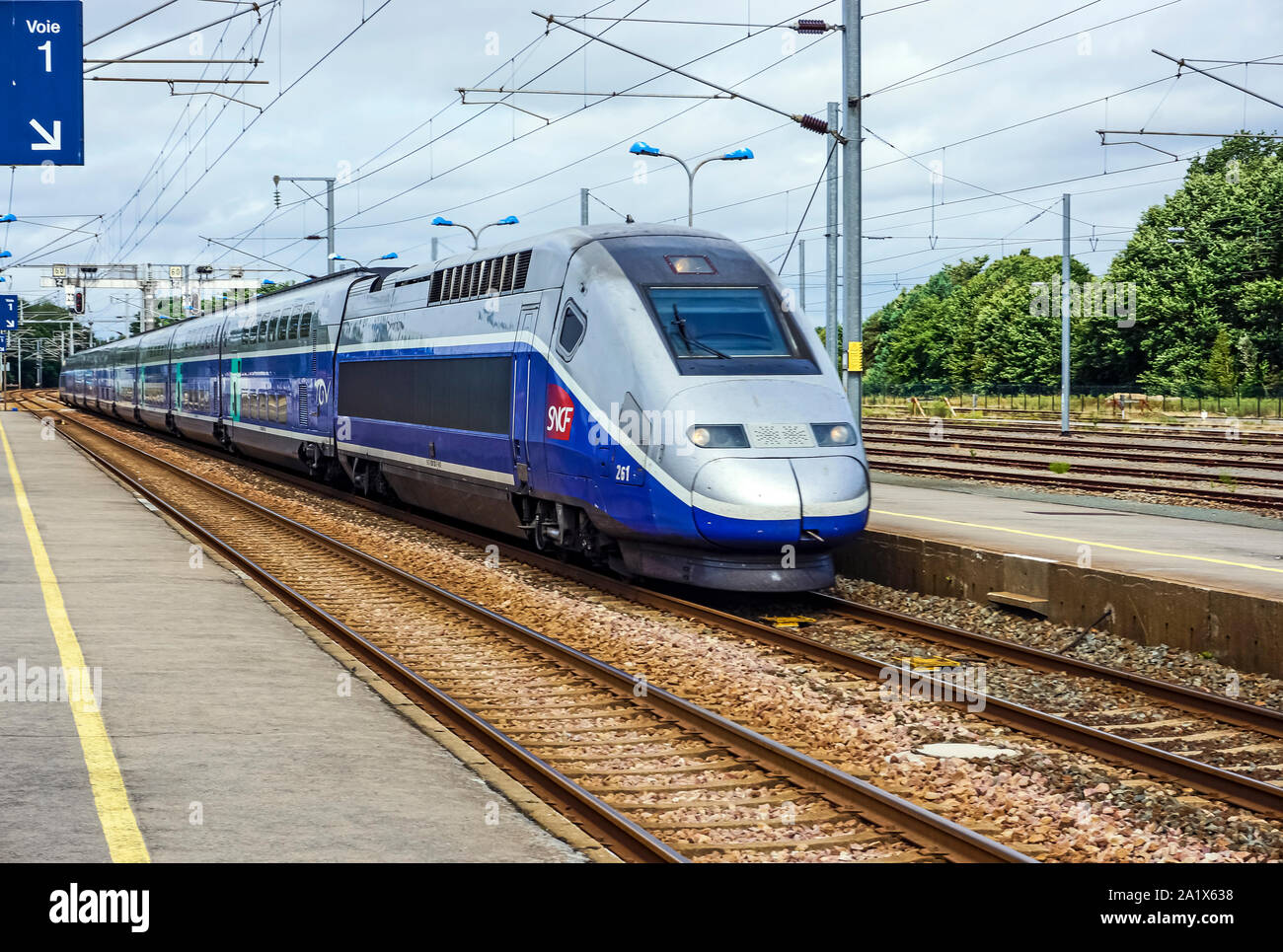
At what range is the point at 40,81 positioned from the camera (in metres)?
18.2

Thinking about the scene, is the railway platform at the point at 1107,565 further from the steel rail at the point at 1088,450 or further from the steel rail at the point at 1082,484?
the steel rail at the point at 1088,450

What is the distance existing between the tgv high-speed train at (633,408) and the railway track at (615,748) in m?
1.68

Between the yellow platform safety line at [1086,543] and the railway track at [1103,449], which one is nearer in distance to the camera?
the yellow platform safety line at [1086,543]

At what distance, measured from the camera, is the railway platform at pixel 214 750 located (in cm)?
597

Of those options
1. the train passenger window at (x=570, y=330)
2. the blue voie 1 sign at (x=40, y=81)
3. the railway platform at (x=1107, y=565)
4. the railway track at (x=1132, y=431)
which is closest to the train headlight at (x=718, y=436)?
the train passenger window at (x=570, y=330)

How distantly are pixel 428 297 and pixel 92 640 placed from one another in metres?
8.96

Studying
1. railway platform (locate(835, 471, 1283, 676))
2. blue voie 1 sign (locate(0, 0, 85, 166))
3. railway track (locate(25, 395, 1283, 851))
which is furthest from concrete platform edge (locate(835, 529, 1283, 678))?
blue voie 1 sign (locate(0, 0, 85, 166))

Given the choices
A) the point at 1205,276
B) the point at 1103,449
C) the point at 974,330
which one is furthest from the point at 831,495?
the point at 974,330

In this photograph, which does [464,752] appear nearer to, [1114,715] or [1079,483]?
[1114,715]

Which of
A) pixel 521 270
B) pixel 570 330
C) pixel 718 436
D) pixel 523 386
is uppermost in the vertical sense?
pixel 521 270

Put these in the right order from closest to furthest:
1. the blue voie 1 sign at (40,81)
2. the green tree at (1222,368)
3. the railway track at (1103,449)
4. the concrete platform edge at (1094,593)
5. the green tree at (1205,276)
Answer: the concrete platform edge at (1094,593)
the blue voie 1 sign at (40,81)
the railway track at (1103,449)
the green tree at (1222,368)
the green tree at (1205,276)

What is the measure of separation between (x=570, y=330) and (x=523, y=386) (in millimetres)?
1286

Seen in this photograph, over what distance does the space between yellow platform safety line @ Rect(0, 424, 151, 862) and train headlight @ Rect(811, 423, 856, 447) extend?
6408 mm
